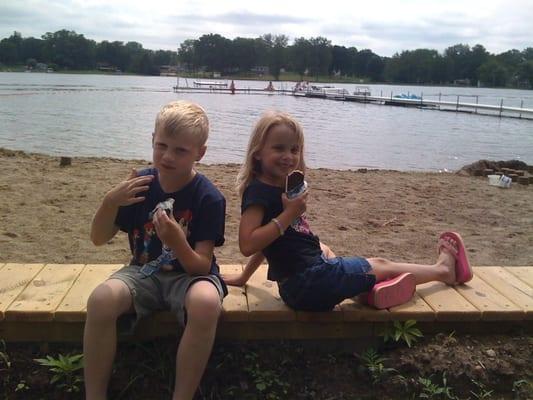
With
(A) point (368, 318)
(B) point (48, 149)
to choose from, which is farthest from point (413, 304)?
(B) point (48, 149)

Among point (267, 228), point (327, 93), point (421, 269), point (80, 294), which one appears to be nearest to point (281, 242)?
point (267, 228)

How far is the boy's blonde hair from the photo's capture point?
244 cm

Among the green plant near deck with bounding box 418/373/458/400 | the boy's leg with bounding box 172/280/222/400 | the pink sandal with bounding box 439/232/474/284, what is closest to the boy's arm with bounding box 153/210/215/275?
the boy's leg with bounding box 172/280/222/400

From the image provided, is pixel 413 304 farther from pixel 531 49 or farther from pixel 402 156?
pixel 531 49

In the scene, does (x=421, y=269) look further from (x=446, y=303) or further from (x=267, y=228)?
(x=267, y=228)

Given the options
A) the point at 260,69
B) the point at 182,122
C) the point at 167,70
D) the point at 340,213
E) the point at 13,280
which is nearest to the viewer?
the point at 182,122

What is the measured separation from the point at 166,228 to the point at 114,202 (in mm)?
355

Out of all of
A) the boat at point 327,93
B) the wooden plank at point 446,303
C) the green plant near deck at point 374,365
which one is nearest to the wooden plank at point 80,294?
the green plant near deck at point 374,365

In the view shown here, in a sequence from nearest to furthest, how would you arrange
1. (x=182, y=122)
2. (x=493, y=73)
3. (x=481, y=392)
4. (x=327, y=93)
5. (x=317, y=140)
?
(x=182, y=122) < (x=481, y=392) < (x=317, y=140) < (x=327, y=93) < (x=493, y=73)

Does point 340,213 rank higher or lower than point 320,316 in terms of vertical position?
lower

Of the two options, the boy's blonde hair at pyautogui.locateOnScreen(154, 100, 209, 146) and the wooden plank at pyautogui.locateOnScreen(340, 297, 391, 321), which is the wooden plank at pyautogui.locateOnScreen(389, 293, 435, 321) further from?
the boy's blonde hair at pyautogui.locateOnScreen(154, 100, 209, 146)

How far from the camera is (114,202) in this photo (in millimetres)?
2453

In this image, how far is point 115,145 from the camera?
15570mm

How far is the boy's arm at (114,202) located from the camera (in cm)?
245
